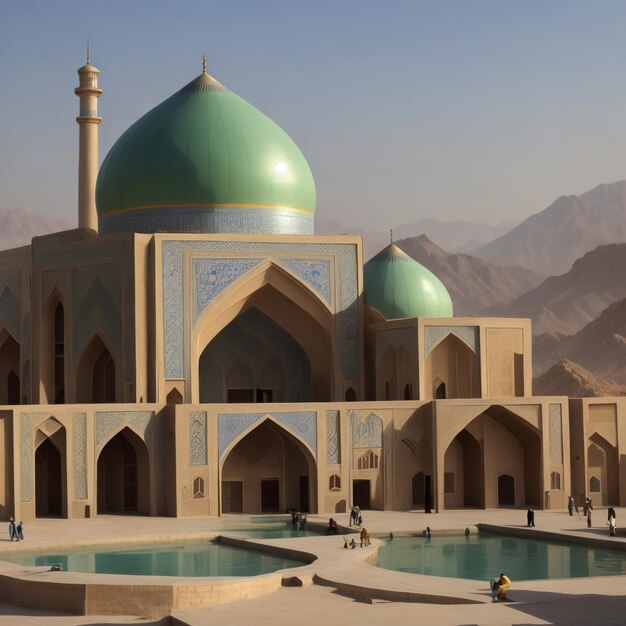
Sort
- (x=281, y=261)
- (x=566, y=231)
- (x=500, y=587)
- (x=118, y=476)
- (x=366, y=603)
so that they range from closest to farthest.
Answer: (x=500, y=587) → (x=366, y=603) → (x=118, y=476) → (x=281, y=261) → (x=566, y=231)

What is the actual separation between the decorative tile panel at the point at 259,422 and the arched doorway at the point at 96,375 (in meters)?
3.82

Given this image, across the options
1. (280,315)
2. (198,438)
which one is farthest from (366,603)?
(280,315)

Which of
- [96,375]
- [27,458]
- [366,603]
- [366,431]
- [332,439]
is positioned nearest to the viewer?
[366,603]

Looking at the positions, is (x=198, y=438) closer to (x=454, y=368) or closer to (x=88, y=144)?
(x=454, y=368)

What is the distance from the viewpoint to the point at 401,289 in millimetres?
32250

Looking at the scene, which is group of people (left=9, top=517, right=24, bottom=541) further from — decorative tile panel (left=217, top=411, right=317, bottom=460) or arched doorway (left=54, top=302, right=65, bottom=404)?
arched doorway (left=54, top=302, right=65, bottom=404)

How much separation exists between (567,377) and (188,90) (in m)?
33.3

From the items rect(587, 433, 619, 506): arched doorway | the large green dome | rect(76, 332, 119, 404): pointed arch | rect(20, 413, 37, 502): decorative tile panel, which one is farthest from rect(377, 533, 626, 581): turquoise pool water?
the large green dome

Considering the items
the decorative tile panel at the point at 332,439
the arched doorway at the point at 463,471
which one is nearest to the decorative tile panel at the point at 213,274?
the decorative tile panel at the point at 332,439

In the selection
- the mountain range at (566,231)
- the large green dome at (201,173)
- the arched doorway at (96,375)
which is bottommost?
the arched doorway at (96,375)

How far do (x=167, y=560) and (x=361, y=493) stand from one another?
24.1 feet

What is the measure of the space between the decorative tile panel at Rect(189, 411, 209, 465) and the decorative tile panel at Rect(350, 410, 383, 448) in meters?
3.08

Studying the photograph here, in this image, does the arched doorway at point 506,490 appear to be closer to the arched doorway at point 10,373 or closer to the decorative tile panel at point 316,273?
the decorative tile panel at point 316,273

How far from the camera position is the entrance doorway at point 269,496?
1154 inches
